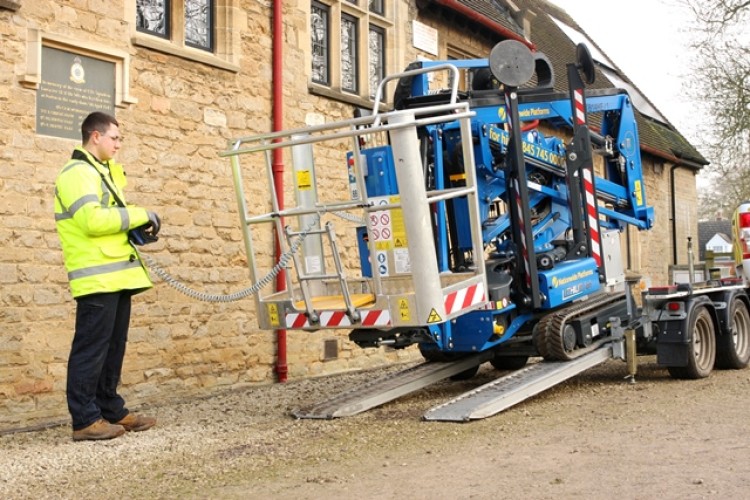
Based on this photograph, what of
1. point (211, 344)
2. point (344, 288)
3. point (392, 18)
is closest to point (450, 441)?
point (344, 288)

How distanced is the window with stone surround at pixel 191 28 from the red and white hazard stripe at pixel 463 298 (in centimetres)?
449

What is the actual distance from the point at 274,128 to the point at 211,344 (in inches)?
109

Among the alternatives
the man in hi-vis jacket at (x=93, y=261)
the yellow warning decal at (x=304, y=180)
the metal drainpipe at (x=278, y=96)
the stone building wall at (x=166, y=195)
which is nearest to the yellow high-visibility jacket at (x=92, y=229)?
the man in hi-vis jacket at (x=93, y=261)

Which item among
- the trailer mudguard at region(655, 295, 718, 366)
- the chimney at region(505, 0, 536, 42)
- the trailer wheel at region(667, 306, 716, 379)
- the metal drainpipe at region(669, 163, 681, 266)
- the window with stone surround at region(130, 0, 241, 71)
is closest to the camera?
the trailer mudguard at region(655, 295, 718, 366)

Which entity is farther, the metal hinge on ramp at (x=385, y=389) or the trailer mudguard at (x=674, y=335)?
the trailer mudguard at (x=674, y=335)

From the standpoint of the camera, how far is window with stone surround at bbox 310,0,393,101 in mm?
12672

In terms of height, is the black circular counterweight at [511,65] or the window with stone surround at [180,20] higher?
the window with stone surround at [180,20]

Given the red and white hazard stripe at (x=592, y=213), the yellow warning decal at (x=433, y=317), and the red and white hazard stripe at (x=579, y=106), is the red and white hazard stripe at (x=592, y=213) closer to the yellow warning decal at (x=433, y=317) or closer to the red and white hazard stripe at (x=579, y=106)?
the red and white hazard stripe at (x=579, y=106)

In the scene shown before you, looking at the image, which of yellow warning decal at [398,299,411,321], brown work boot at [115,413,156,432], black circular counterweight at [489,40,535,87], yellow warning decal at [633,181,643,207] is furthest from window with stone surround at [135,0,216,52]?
yellow warning decal at [633,181,643,207]

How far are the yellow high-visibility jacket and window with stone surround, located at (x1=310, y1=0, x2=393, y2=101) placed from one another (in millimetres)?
5559

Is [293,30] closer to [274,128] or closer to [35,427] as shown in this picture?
[274,128]

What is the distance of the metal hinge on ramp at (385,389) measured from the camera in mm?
7941

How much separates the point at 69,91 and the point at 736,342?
732cm

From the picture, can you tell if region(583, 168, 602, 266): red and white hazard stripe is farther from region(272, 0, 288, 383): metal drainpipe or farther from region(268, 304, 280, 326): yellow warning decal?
region(272, 0, 288, 383): metal drainpipe
